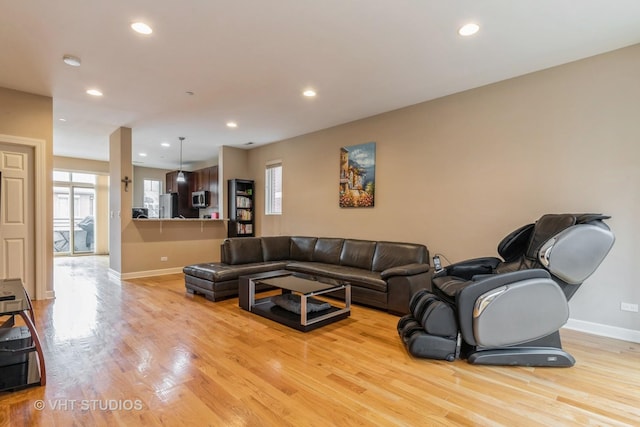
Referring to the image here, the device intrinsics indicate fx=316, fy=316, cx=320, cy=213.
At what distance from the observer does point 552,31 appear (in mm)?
2699

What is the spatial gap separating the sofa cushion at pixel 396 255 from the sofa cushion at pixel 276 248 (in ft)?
5.98

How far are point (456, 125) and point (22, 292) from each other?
15.4 ft

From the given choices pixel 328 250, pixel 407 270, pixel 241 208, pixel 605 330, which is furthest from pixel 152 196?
pixel 605 330

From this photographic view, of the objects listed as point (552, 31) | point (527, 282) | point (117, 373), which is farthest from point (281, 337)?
point (552, 31)

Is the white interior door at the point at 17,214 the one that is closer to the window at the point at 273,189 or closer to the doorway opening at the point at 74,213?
the window at the point at 273,189

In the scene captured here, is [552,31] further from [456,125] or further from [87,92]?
[87,92]

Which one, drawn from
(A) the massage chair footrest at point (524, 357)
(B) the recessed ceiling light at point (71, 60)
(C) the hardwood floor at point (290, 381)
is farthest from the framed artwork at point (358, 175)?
(B) the recessed ceiling light at point (71, 60)

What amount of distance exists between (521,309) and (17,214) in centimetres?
580

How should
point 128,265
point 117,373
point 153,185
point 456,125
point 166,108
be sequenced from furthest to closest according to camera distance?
point 153,185 < point 128,265 < point 166,108 < point 456,125 < point 117,373

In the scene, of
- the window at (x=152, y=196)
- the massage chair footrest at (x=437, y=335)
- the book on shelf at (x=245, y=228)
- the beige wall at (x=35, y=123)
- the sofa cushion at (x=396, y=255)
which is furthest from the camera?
the window at (x=152, y=196)

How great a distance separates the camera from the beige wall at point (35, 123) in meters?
4.01

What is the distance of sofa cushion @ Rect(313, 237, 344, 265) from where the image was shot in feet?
16.8

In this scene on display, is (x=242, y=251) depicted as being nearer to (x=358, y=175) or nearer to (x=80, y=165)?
(x=358, y=175)

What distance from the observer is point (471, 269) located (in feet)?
10.7
